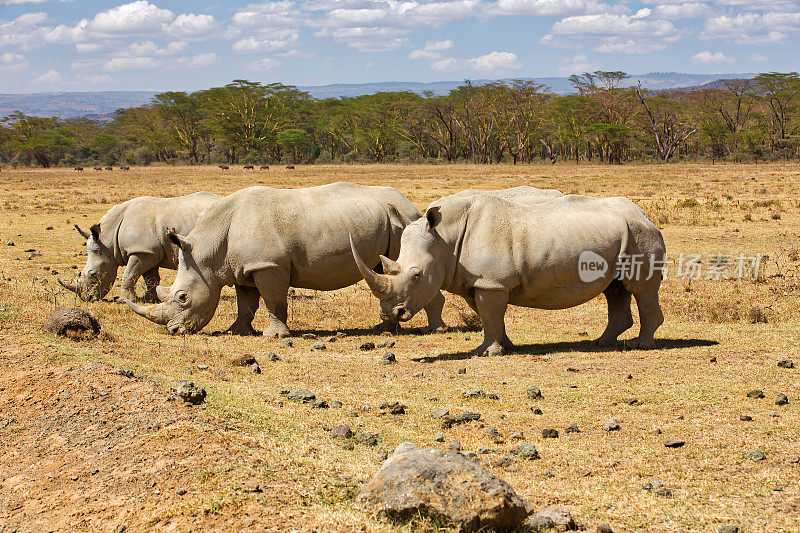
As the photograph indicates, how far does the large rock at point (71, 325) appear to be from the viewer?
945 cm

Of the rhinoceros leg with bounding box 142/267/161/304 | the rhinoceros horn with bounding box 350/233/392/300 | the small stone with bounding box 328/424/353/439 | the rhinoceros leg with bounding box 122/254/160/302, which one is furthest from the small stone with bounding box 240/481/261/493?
the rhinoceros leg with bounding box 142/267/161/304

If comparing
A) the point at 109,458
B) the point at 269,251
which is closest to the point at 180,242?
Result: the point at 269,251

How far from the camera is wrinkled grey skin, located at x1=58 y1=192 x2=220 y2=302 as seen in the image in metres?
13.0

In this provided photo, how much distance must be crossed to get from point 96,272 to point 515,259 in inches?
289

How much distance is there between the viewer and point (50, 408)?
7.07 metres

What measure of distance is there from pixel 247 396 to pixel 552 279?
12.7ft

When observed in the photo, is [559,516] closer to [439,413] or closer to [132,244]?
[439,413]

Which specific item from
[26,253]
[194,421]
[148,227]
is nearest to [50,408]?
[194,421]

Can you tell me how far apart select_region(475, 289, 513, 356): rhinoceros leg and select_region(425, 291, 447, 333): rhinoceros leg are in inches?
74.1

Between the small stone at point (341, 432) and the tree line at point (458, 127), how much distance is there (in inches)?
2402

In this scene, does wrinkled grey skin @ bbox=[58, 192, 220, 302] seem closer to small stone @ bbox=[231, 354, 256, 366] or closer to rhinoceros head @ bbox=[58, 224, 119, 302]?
rhinoceros head @ bbox=[58, 224, 119, 302]

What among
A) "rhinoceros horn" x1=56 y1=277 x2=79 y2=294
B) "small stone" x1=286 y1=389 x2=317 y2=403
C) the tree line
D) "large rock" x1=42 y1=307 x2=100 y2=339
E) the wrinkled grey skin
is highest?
the tree line

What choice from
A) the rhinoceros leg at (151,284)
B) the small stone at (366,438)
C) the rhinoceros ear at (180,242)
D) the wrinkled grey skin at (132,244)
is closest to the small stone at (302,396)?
the small stone at (366,438)

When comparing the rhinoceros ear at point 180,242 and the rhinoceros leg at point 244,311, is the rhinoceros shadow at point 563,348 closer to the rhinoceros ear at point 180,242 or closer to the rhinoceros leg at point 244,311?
the rhinoceros leg at point 244,311
